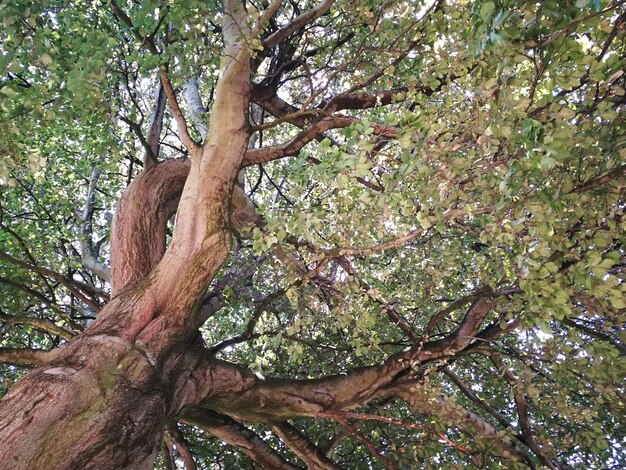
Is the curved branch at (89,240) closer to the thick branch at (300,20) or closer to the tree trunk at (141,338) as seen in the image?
the tree trunk at (141,338)

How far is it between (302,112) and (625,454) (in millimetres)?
5974

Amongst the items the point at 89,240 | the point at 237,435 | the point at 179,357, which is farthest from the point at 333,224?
the point at 89,240

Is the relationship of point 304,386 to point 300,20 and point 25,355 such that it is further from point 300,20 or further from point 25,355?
point 300,20

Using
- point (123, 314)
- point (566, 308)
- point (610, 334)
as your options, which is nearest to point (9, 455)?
point (123, 314)

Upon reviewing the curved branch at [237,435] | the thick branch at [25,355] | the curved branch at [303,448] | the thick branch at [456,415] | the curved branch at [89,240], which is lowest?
the thick branch at [25,355]

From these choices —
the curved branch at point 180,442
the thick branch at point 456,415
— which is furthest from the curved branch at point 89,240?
the thick branch at point 456,415

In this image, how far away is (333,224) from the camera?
13.0ft

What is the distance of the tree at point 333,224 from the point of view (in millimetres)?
2484

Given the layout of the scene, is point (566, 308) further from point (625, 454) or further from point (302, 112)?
point (625, 454)

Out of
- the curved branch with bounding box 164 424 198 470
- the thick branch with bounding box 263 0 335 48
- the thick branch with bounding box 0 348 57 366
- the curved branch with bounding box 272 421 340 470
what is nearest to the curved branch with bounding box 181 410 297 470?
the curved branch with bounding box 272 421 340 470

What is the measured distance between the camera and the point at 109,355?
117 inches

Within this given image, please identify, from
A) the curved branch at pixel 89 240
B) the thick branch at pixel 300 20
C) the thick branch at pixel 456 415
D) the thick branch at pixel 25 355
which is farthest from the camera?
the curved branch at pixel 89 240

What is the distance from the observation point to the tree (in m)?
2.48

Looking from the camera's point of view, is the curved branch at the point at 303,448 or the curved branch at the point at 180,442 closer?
the curved branch at the point at 303,448
